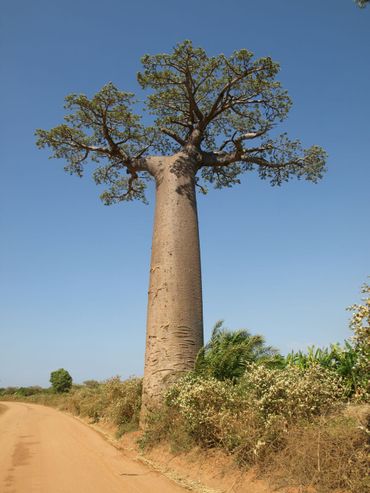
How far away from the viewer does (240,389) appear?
15.4 ft

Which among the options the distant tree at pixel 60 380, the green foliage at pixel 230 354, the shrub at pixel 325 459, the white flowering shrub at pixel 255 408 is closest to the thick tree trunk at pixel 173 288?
the green foliage at pixel 230 354

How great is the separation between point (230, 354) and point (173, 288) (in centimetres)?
140

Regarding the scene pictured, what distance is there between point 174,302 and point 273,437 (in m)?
3.12

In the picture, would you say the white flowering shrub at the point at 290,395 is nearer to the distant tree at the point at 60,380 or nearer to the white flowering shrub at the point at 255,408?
the white flowering shrub at the point at 255,408

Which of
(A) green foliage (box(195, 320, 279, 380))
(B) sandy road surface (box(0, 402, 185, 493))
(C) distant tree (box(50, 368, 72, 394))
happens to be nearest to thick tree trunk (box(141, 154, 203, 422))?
(A) green foliage (box(195, 320, 279, 380))

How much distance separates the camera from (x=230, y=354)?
5988mm

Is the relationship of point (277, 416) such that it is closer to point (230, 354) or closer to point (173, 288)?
point (230, 354)

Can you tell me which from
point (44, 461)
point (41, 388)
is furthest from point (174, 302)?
point (41, 388)

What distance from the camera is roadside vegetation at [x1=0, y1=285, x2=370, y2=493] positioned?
312cm

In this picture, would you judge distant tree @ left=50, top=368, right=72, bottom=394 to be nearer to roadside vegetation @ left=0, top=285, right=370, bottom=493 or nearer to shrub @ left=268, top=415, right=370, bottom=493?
roadside vegetation @ left=0, top=285, right=370, bottom=493

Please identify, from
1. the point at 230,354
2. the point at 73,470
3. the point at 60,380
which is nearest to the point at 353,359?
the point at 230,354

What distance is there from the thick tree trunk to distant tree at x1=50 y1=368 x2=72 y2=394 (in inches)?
1108

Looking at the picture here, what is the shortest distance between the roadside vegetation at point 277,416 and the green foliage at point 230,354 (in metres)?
0.01

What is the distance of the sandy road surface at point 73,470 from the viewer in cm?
360
